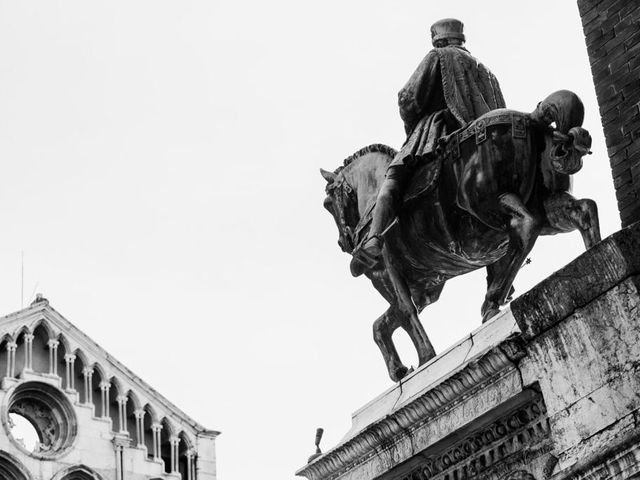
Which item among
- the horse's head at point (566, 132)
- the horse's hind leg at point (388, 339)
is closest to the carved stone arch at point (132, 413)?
the horse's hind leg at point (388, 339)

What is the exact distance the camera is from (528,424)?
11.2 m

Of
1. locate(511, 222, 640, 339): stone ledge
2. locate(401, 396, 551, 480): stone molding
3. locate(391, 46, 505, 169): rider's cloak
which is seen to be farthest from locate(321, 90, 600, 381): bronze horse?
locate(511, 222, 640, 339): stone ledge

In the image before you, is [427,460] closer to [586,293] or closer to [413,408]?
[413,408]

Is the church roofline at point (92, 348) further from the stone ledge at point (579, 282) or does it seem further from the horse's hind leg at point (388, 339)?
the stone ledge at point (579, 282)

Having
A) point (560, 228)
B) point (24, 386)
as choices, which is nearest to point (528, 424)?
point (560, 228)

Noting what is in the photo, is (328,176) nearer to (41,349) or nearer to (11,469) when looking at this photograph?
(11,469)

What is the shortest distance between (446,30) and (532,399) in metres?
4.95

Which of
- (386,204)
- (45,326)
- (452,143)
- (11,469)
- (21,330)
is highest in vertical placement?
(45,326)

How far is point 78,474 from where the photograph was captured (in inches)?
1706

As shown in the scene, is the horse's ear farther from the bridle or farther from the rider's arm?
the rider's arm

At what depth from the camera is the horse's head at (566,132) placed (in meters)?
12.4

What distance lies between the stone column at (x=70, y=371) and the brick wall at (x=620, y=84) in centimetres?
3381

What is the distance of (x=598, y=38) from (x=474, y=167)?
1.90m

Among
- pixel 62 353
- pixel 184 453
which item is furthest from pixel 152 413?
pixel 62 353
